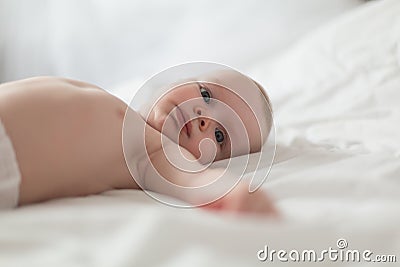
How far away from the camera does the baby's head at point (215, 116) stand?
0.99 m

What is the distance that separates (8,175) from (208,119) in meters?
0.35

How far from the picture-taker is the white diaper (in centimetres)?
75

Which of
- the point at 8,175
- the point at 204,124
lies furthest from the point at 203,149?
the point at 8,175

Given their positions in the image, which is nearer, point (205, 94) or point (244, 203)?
point (244, 203)

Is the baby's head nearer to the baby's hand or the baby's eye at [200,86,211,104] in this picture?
the baby's eye at [200,86,211,104]

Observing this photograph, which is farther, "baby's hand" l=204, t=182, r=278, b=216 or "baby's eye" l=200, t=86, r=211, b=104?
"baby's eye" l=200, t=86, r=211, b=104

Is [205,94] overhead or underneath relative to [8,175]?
overhead

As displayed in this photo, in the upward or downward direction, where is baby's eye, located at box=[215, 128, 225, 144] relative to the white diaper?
upward

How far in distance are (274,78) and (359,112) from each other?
0.89 ft

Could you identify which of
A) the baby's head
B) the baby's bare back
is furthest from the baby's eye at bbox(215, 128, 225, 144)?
the baby's bare back

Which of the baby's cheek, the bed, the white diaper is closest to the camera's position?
the bed

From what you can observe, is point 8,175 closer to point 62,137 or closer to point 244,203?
point 62,137

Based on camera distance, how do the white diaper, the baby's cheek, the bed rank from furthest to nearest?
the baby's cheek < the white diaper < the bed

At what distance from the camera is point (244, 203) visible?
77cm
